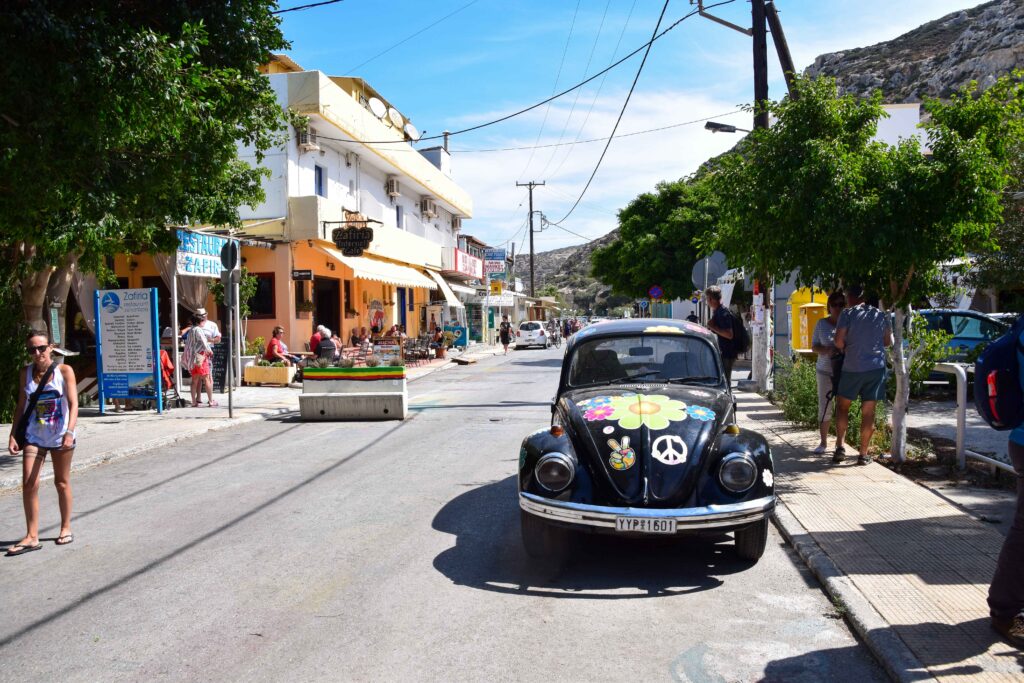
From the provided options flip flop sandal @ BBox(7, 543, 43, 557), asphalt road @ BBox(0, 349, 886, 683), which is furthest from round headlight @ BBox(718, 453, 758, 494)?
flip flop sandal @ BBox(7, 543, 43, 557)

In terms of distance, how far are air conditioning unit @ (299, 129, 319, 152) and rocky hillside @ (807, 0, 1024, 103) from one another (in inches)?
2105

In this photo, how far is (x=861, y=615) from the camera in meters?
4.36

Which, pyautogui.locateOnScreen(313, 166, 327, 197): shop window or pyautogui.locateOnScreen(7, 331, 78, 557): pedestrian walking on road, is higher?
pyautogui.locateOnScreen(313, 166, 327, 197): shop window

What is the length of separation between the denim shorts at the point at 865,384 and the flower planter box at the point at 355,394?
7308mm

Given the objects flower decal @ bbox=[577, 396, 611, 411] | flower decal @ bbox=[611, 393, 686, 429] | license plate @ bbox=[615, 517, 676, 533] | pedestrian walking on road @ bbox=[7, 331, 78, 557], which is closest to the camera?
license plate @ bbox=[615, 517, 676, 533]

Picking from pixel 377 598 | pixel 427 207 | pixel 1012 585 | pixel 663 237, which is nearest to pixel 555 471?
pixel 377 598

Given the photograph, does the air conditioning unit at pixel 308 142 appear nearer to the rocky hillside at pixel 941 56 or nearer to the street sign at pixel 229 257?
the street sign at pixel 229 257

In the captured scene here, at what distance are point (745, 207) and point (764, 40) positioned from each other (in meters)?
9.04

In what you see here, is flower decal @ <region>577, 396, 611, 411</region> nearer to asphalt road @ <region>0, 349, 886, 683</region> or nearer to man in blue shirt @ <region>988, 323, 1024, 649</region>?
asphalt road @ <region>0, 349, 886, 683</region>

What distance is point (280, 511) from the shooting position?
23.9 feet

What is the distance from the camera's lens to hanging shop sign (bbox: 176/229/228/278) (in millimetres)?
16391

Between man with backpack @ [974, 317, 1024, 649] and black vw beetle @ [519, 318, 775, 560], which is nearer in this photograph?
man with backpack @ [974, 317, 1024, 649]

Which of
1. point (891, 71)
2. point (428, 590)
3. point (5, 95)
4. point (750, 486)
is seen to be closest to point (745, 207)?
point (750, 486)

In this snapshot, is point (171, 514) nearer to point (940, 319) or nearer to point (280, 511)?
point (280, 511)
